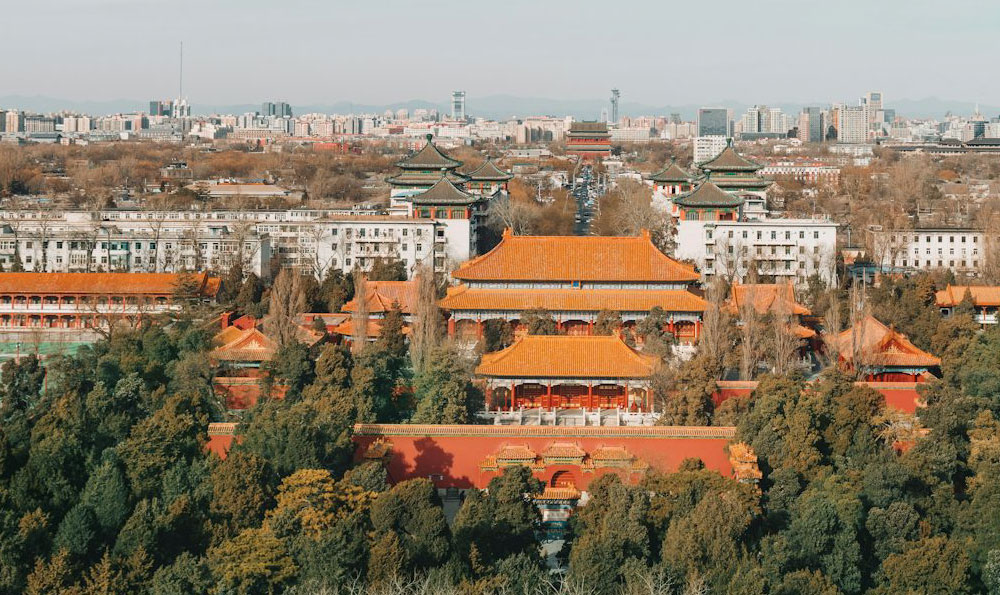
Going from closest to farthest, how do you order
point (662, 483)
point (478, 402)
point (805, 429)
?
point (662, 483) → point (805, 429) → point (478, 402)

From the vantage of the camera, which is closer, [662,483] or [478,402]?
[662,483]

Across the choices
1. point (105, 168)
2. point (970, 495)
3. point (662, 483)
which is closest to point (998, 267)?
point (970, 495)

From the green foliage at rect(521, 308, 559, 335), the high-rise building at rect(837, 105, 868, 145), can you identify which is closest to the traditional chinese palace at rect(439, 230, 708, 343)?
the green foliage at rect(521, 308, 559, 335)

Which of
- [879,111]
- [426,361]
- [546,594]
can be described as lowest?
[546,594]

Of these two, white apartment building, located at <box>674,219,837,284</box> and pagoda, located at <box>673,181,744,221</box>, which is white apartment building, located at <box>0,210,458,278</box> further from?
white apartment building, located at <box>674,219,837,284</box>

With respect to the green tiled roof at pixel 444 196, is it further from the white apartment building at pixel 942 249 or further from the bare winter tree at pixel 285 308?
the white apartment building at pixel 942 249

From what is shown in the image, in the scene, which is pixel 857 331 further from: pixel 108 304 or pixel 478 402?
pixel 108 304

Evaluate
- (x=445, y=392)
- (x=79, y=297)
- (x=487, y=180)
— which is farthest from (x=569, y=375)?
(x=487, y=180)

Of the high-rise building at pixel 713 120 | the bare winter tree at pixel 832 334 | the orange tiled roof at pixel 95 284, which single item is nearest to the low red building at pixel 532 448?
the bare winter tree at pixel 832 334
